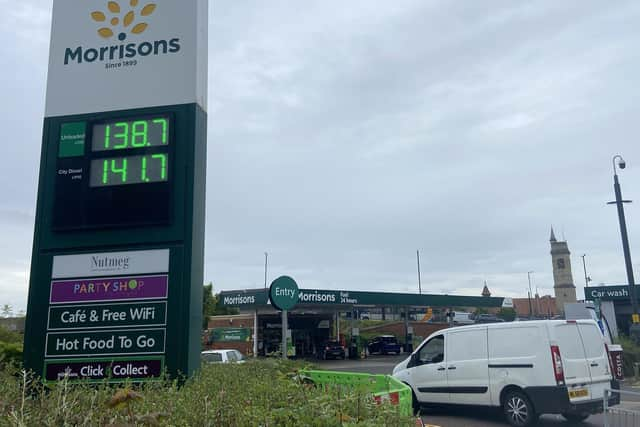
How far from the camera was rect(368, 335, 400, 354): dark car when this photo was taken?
138 ft

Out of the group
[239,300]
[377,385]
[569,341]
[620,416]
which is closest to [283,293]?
[377,385]

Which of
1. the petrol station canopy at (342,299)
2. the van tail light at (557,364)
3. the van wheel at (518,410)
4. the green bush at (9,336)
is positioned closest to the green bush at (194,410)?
the van tail light at (557,364)

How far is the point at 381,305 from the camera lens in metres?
41.0

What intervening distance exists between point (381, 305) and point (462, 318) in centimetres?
1805

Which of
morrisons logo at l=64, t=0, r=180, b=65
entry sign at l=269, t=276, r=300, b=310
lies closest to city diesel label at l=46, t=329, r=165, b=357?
morrisons logo at l=64, t=0, r=180, b=65

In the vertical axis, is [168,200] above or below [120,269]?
above

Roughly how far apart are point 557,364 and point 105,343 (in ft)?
26.0

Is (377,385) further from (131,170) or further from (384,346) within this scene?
(384,346)

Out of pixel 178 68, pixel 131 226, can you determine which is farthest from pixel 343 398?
pixel 178 68

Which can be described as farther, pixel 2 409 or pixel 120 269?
pixel 120 269

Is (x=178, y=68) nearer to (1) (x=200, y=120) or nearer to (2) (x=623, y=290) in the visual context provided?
(1) (x=200, y=120)

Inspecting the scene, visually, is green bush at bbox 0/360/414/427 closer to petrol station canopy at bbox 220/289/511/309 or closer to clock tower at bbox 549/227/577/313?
petrol station canopy at bbox 220/289/511/309

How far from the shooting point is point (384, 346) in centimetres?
4225

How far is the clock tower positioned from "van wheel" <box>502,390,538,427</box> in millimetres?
107001
